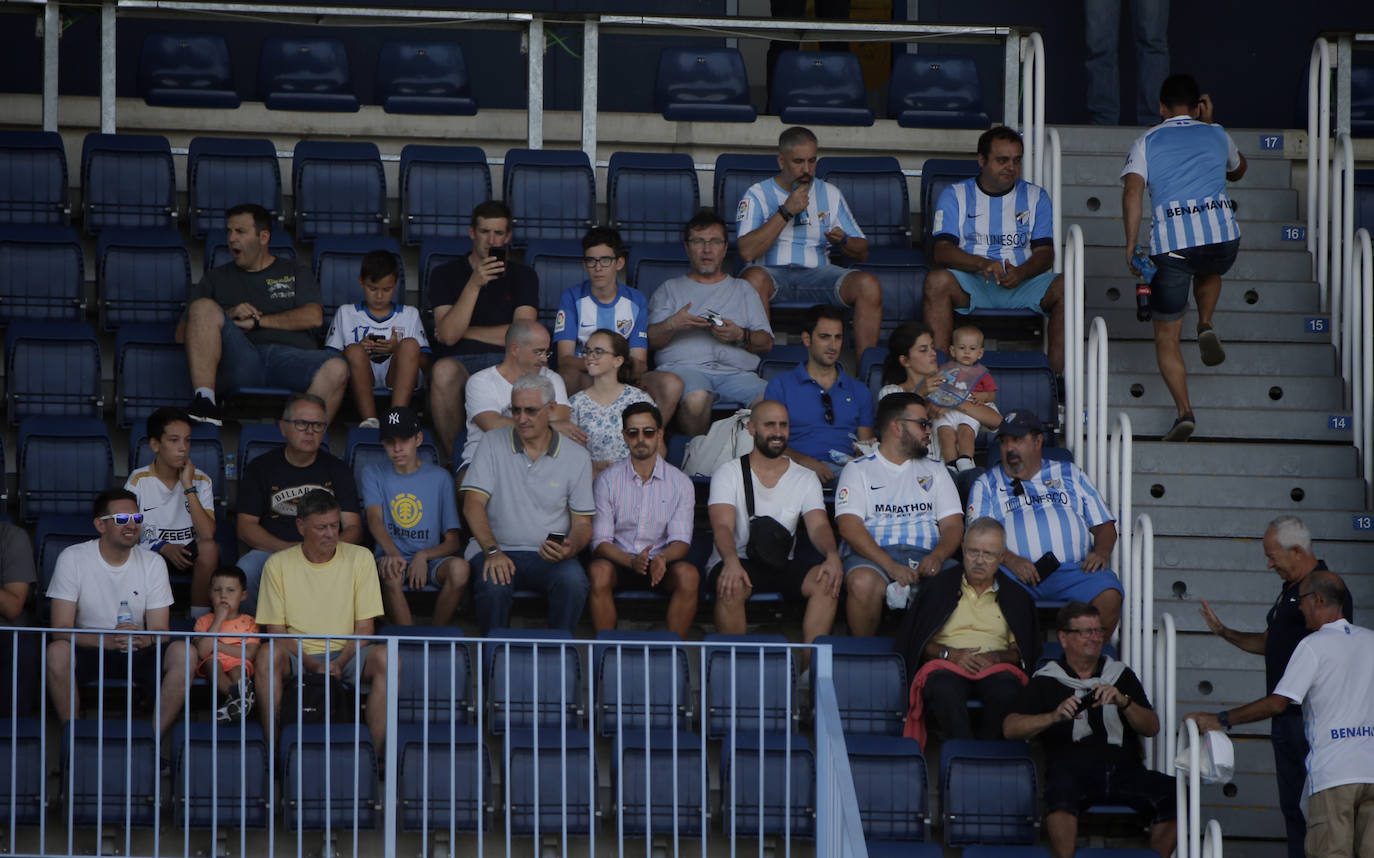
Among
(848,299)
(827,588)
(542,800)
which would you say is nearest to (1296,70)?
(848,299)

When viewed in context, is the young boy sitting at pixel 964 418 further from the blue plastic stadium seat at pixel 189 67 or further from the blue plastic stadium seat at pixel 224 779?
the blue plastic stadium seat at pixel 189 67

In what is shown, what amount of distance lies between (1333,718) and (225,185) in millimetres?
5640

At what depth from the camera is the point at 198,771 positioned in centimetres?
652

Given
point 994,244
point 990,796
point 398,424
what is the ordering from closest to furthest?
point 990,796
point 398,424
point 994,244

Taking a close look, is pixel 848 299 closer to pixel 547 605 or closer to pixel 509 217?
pixel 509 217

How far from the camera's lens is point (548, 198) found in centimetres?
942

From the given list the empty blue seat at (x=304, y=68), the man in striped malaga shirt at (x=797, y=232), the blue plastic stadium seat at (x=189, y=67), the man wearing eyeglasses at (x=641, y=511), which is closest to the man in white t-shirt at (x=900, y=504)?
the man wearing eyeglasses at (x=641, y=511)

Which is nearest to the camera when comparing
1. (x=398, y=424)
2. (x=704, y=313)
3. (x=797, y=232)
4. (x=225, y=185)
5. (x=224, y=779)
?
(x=224, y=779)

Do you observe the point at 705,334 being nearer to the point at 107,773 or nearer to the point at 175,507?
the point at 175,507

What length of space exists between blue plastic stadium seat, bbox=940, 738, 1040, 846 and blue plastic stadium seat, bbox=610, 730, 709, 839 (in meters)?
0.85

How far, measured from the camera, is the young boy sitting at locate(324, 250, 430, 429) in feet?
26.7

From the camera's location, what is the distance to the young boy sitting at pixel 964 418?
802 centimetres

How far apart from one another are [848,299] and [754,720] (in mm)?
2531

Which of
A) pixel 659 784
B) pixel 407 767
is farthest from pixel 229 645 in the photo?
pixel 659 784
